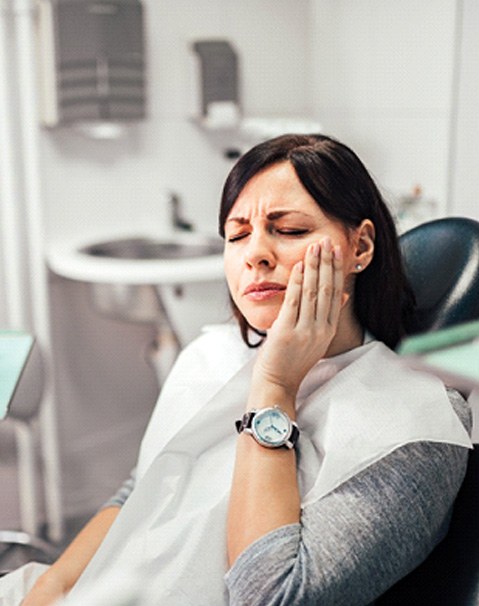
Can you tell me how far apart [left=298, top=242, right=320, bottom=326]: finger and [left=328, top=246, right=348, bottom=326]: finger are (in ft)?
0.08

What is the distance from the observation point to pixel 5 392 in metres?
1.00

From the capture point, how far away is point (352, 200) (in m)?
1.06

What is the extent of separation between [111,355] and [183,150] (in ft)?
2.35

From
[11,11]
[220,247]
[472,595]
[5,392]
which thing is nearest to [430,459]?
[472,595]

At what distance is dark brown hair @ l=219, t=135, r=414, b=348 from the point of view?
105cm

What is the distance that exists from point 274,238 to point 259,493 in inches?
12.9

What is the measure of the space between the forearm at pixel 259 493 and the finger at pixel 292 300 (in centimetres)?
10

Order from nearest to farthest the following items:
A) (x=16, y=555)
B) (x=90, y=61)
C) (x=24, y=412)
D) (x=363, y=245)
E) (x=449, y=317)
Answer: (x=363, y=245), (x=449, y=317), (x=24, y=412), (x=16, y=555), (x=90, y=61)

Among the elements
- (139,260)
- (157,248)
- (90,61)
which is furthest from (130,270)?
(90,61)

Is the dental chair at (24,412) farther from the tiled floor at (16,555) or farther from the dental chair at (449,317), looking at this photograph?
the dental chair at (449,317)

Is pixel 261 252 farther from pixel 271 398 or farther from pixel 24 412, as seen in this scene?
pixel 24 412

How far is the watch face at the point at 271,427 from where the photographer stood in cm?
95

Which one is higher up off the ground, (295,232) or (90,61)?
(90,61)

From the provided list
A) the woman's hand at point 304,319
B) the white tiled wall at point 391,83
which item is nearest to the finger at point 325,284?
the woman's hand at point 304,319
